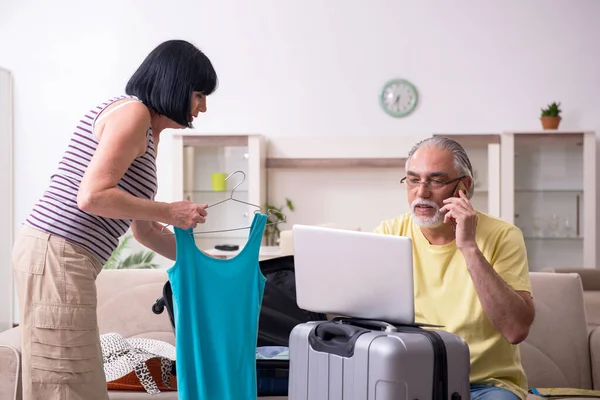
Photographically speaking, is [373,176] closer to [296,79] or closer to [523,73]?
[296,79]

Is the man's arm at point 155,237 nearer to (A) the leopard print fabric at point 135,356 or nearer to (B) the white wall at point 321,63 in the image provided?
A: (A) the leopard print fabric at point 135,356

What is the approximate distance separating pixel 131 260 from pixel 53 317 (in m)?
4.50

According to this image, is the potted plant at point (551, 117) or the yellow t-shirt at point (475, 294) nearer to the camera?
the yellow t-shirt at point (475, 294)

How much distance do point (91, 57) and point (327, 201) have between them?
239 centimetres

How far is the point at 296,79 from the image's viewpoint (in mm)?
6230

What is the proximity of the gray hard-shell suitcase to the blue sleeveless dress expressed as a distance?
0.30m

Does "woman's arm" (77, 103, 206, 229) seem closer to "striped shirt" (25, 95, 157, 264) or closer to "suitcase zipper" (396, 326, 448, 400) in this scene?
"striped shirt" (25, 95, 157, 264)

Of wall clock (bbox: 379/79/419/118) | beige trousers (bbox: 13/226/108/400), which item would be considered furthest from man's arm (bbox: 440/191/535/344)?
wall clock (bbox: 379/79/419/118)

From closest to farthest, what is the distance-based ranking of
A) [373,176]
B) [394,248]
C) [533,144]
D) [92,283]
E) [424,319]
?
[394,248] → [92,283] → [424,319] → [533,144] → [373,176]

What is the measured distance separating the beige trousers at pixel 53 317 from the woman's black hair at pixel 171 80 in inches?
15.5

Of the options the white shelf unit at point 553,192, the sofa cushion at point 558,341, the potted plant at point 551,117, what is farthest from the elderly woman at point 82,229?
the potted plant at point 551,117

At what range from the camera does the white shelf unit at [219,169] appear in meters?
5.92

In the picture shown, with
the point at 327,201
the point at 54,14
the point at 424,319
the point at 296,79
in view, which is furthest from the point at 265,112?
the point at 424,319

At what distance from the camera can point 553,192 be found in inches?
230
